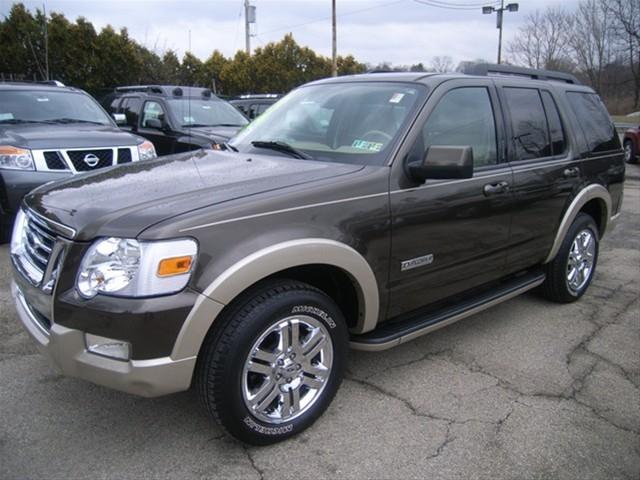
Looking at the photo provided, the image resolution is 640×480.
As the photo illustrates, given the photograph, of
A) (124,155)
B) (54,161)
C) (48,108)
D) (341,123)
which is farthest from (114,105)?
(341,123)

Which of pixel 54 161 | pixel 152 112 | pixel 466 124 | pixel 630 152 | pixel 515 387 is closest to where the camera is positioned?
pixel 515 387

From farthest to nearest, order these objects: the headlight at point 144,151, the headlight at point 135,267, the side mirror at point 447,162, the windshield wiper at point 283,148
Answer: the headlight at point 144,151, the windshield wiper at point 283,148, the side mirror at point 447,162, the headlight at point 135,267

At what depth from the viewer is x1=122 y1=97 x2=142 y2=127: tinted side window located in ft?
33.8

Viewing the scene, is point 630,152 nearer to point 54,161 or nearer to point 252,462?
point 54,161

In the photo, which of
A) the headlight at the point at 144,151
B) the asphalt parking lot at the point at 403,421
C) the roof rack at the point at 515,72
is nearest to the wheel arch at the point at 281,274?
the asphalt parking lot at the point at 403,421

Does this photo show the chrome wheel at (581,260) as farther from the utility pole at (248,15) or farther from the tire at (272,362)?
the utility pole at (248,15)

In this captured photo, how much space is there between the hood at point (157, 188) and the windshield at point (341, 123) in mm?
194

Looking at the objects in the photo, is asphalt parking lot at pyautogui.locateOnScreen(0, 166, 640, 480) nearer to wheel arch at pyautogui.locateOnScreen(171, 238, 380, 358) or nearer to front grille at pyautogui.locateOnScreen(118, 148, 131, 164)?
wheel arch at pyautogui.locateOnScreen(171, 238, 380, 358)

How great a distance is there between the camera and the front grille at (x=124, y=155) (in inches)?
259

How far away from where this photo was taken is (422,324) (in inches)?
131

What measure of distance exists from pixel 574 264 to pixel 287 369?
3.13 metres

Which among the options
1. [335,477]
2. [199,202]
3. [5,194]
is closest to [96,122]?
[5,194]

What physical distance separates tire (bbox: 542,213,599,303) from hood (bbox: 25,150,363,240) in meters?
2.38

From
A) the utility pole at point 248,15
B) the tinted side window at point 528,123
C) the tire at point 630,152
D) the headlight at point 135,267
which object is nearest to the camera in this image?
the headlight at point 135,267
